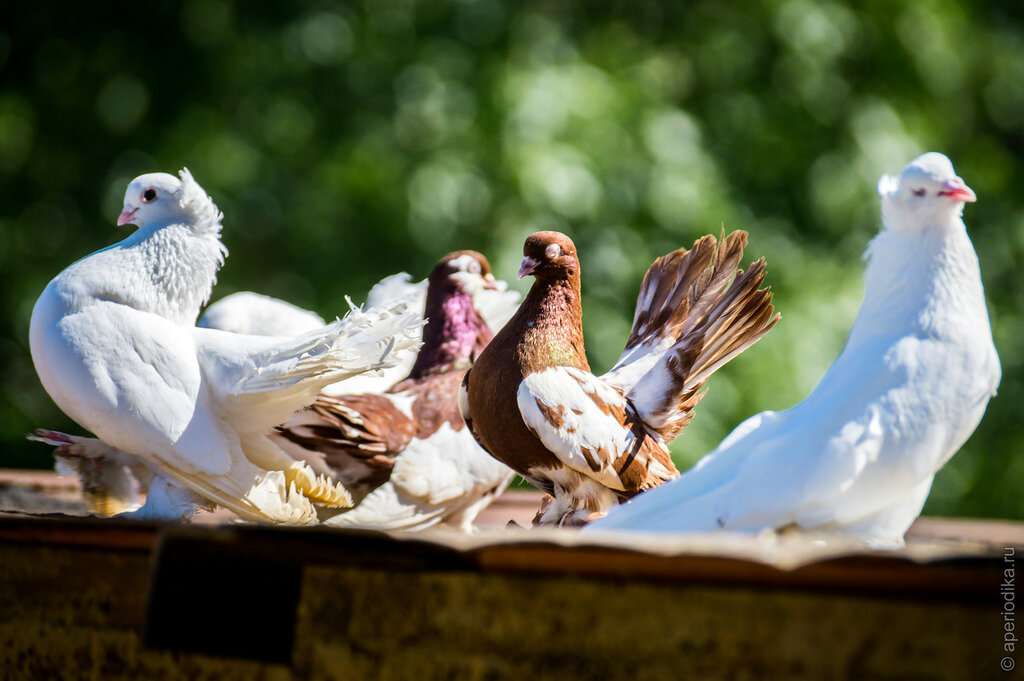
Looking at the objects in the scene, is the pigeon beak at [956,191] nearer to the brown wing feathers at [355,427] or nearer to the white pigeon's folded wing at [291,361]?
the white pigeon's folded wing at [291,361]

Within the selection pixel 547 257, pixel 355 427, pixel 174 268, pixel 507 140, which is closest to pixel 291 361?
pixel 174 268

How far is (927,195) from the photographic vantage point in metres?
1.94

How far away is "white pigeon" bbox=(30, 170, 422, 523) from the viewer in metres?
2.38

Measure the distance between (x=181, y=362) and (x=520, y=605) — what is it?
124cm

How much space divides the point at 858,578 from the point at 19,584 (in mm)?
1761

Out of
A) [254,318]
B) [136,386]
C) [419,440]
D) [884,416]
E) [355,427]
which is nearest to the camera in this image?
[884,416]

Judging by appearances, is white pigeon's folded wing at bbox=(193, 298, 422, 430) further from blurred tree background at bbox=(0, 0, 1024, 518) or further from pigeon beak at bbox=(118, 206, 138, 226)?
blurred tree background at bbox=(0, 0, 1024, 518)

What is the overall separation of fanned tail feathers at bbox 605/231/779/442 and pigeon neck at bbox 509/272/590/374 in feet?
0.71

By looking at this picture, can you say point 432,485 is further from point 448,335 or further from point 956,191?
point 956,191

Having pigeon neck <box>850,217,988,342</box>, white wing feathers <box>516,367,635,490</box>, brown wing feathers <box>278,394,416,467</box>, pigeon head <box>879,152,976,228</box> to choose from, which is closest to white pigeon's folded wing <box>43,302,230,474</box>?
brown wing feathers <box>278,394,416,467</box>

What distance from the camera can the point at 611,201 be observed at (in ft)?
22.0

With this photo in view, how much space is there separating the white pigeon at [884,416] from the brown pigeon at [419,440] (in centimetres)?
125

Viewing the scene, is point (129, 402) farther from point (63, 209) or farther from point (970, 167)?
point (970, 167)

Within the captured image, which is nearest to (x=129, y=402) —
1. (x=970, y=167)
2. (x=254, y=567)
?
(x=254, y=567)
